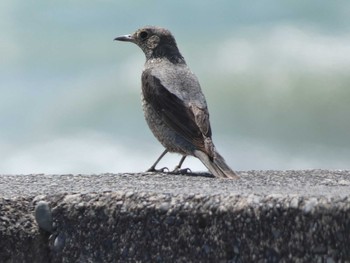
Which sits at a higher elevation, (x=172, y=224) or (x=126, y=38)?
(x=126, y=38)

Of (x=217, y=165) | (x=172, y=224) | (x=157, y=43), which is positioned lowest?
(x=172, y=224)

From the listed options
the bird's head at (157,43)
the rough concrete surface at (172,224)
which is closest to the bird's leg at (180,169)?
the bird's head at (157,43)

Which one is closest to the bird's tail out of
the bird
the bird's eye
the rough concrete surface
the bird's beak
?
the bird

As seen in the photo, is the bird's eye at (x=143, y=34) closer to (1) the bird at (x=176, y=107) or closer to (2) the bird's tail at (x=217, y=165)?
(1) the bird at (x=176, y=107)

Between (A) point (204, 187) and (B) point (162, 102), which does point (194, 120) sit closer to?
(B) point (162, 102)

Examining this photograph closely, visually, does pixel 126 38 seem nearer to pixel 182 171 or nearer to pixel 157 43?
pixel 157 43

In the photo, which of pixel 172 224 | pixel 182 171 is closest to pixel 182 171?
pixel 182 171
